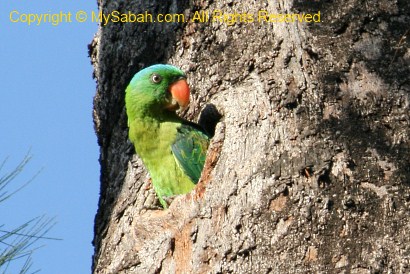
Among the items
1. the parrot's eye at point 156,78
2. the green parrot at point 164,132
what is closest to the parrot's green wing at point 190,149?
the green parrot at point 164,132

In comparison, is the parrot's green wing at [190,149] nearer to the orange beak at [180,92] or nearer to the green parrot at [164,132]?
the green parrot at [164,132]

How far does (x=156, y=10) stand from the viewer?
177 inches

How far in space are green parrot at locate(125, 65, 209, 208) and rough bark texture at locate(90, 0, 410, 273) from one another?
0.55ft

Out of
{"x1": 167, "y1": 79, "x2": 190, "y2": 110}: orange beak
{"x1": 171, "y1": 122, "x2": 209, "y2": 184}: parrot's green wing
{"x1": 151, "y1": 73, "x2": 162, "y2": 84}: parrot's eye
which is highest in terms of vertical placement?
{"x1": 151, "y1": 73, "x2": 162, "y2": 84}: parrot's eye

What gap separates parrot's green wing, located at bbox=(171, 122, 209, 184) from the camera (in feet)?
15.3

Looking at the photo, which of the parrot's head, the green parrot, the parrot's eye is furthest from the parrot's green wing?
the parrot's eye

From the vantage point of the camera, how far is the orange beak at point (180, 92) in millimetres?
4320

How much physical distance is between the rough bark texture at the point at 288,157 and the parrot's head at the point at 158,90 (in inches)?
3.6

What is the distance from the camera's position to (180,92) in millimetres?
4379

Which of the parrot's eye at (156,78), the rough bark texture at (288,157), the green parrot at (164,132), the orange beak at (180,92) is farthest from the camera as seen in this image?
the parrot's eye at (156,78)

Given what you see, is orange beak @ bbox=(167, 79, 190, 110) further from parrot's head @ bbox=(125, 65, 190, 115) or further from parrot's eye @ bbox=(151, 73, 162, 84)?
parrot's eye @ bbox=(151, 73, 162, 84)

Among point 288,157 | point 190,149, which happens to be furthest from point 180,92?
point 288,157

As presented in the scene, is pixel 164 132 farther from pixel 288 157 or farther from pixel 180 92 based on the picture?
pixel 288 157

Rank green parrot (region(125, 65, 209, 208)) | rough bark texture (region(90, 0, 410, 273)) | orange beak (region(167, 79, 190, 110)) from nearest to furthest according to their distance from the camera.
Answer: rough bark texture (region(90, 0, 410, 273)) → orange beak (region(167, 79, 190, 110)) → green parrot (region(125, 65, 209, 208))
